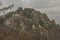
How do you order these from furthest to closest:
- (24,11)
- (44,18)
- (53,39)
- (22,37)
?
(24,11) < (44,18) < (53,39) < (22,37)

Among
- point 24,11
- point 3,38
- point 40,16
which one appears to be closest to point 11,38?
point 3,38

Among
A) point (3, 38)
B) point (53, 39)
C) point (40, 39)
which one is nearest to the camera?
point (3, 38)

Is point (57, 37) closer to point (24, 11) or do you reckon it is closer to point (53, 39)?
point (53, 39)

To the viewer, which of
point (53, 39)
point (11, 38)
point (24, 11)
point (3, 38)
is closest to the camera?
point (3, 38)

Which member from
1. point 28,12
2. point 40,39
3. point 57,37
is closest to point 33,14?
point 28,12

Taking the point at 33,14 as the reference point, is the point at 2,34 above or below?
below

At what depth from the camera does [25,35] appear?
3162 centimetres

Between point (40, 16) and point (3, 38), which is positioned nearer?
point (3, 38)

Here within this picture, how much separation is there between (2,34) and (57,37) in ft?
59.7

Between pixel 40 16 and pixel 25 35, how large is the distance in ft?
308

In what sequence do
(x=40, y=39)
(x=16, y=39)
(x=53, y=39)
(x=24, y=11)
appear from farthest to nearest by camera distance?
(x=24, y=11) < (x=40, y=39) < (x=53, y=39) < (x=16, y=39)

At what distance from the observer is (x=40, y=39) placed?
47.4 m

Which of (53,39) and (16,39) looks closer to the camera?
(16,39)

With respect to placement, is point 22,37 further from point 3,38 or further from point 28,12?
point 28,12
